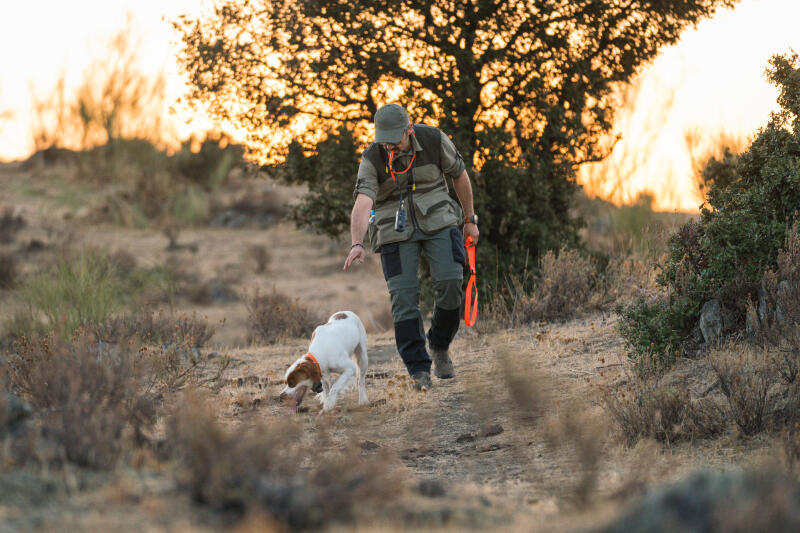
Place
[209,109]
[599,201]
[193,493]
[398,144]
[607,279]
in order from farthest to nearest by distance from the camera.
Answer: [599,201] < [209,109] < [607,279] < [398,144] < [193,493]

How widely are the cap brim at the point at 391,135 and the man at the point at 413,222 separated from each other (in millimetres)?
40

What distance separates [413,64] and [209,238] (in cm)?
1321

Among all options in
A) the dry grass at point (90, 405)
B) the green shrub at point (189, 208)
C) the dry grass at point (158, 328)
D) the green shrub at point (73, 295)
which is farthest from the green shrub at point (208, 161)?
the dry grass at point (90, 405)

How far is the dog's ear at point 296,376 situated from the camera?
5699 millimetres

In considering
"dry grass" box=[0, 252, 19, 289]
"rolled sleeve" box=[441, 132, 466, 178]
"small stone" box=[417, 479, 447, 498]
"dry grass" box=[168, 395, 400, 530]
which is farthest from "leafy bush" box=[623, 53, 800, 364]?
"dry grass" box=[0, 252, 19, 289]

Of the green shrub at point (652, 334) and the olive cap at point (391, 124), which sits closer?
the green shrub at point (652, 334)

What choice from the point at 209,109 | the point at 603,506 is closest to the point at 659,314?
the point at 603,506

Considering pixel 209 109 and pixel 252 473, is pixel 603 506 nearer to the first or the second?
pixel 252 473

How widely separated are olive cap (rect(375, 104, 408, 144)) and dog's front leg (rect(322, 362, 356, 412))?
1650 millimetres

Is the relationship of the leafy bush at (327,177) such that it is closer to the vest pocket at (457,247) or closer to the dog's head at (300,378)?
the vest pocket at (457,247)

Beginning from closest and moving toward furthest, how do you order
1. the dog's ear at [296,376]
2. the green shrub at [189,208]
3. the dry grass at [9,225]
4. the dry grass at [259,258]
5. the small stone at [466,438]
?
→ the small stone at [466,438], the dog's ear at [296,376], the dry grass at [259,258], the dry grass at [9,225], the green shrub at [189,208]

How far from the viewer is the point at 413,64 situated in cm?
1084

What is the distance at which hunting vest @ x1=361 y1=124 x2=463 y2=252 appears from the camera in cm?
620

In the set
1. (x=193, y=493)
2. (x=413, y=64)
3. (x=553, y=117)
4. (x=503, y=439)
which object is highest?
(x=413, y=64)
